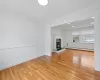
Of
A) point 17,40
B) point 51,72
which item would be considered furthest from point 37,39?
point 51,72

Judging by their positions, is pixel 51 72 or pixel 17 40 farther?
pixel 17 40

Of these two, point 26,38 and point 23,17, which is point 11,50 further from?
point 23,17

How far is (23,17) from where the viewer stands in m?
3.96

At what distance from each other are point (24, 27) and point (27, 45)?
111 cm

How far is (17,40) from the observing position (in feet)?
12.0

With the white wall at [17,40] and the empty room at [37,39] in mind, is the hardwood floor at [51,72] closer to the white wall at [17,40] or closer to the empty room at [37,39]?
the empty room at [37,39]

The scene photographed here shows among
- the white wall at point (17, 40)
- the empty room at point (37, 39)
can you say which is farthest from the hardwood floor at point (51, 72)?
the white wall at point (17, 40)

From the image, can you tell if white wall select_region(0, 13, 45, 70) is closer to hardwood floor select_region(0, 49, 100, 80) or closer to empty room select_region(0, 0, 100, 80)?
empty room select_region(0, 0, 100, 80)

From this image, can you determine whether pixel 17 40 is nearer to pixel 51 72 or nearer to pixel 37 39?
pixel 37 39

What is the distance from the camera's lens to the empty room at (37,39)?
2.55 metres

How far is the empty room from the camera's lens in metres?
2.55

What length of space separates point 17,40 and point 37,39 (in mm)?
1588

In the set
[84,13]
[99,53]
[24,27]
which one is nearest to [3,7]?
[24,27]

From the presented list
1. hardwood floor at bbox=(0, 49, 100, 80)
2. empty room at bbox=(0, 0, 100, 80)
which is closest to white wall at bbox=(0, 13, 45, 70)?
empty room at bbox=(0, 0, 100, 80)
